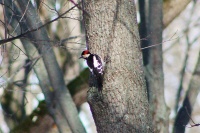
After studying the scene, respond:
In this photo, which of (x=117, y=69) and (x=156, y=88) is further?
(x=156, y=88)

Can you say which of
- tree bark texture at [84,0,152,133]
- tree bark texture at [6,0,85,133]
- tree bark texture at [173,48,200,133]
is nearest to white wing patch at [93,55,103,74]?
tree bark texture at [84,0,152,133]

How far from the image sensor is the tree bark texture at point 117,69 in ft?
18.3

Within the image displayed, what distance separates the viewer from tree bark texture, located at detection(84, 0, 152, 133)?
5.57 m

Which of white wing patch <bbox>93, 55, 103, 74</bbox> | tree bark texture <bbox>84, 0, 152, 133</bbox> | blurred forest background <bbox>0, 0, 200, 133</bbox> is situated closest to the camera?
white wing patch <bbox>93, 55, 103, 74</bbox>

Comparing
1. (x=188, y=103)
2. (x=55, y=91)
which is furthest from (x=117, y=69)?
(x=188, y=103)

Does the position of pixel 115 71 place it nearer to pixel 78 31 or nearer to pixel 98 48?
pixel 98 48

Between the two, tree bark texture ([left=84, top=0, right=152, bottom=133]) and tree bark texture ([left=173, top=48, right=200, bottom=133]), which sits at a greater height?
tree bark texture ([left=84, top=0, right=152, bottom=133])

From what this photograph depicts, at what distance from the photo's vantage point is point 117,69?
5.60 m

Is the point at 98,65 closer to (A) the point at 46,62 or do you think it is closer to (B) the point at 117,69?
(B) the point at 117,69

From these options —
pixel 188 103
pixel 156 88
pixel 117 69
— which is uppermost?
pixel 117 69

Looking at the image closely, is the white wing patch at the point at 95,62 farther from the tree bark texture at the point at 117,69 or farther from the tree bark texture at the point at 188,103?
the tree bark texture at the point at 188,103

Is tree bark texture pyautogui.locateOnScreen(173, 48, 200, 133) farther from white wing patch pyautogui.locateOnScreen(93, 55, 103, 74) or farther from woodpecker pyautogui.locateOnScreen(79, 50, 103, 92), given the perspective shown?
white wing patch pyautogui.locateOnScreen(93, 55, 103, 74)

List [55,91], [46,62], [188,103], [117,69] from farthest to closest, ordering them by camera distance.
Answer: [188,103] → [55,91] → [46,62] → [117,69]

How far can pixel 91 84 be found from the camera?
5.69 metres
